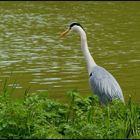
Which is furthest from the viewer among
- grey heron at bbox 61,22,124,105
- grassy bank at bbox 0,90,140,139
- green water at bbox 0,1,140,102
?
green water at bbox 0,1,140,102

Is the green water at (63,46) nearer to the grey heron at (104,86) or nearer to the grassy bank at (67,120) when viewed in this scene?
the grey heron at (104,86)

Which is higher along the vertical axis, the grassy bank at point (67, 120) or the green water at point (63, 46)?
the green water at point (63, 46)

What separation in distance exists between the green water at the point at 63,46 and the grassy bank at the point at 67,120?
416 centimetres

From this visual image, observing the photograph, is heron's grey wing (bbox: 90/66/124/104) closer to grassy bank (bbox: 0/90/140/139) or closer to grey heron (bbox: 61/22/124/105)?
grey heron (bbox: 61/22/124/105)

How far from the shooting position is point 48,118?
7172 millimetres

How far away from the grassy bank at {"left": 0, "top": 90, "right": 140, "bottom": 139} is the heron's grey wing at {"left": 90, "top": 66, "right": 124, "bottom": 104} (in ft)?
5.11

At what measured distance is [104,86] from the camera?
946 cm

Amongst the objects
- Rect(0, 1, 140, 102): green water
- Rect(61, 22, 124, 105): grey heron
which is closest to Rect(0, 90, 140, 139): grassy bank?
Rect(61, 22, 124, 105): grey heron

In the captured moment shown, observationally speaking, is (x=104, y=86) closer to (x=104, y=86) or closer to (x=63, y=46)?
(x=104, y=86)

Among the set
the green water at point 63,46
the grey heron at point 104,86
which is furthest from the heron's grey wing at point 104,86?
the green water at point 63,46

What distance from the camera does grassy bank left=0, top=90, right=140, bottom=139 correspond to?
6.51 meters

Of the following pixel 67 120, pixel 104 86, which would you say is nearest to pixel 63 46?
pixel 104 86

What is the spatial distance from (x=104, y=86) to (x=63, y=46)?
8871 millimetres

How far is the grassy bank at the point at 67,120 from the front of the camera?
21.4 ft
